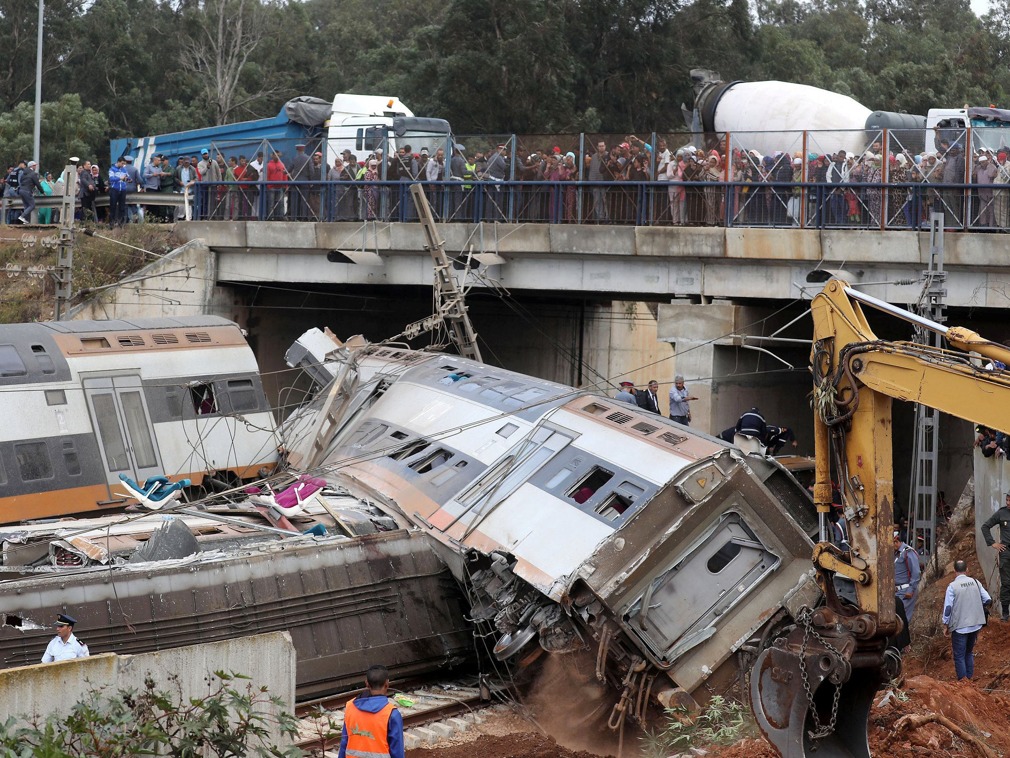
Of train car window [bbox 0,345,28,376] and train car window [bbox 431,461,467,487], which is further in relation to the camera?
train car window [bbox 0,345,28,376]

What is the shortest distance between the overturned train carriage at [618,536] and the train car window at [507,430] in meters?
0.02

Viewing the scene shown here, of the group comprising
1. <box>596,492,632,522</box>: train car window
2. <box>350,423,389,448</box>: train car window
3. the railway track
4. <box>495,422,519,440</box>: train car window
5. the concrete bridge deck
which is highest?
the concrete bridge deck

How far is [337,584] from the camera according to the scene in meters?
15.6

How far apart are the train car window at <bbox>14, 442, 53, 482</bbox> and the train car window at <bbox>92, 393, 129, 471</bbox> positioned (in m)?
1.10

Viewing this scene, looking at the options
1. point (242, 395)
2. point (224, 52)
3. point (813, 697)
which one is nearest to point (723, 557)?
point (813, 697)

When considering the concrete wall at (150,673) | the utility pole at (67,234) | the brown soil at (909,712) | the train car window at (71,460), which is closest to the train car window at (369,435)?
the train car window at (71,460)

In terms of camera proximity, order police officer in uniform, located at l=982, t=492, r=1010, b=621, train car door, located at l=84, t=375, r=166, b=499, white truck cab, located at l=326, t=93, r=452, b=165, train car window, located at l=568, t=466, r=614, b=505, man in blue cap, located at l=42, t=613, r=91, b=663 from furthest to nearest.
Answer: white truck cab, located at l=326, t=93, r=452, b=165 < train car door, located at l=84, t=375, r=166, b=499 < police officer in uniform, located at l=982, t=492, r=1010, b=621 < train car window, located at l=568, t=466, r=614, b=505 < man in blue cap, located at l=42, t=613, r=91, b=663

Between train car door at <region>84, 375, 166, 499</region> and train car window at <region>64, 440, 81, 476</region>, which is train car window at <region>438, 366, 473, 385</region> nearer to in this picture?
train car door at <region>84, 375, 166, 499</region>

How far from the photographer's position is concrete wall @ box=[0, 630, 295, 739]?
9.44 meters

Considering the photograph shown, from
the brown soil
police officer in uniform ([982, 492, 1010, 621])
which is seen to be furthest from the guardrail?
the brown soil

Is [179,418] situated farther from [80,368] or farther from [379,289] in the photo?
[379,289]

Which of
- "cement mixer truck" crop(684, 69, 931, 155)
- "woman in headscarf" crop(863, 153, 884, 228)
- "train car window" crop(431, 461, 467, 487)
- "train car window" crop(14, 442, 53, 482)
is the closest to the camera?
"train car window" crop(431, 461, 467, 487)

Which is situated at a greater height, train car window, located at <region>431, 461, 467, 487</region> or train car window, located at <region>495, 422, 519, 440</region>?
train car window, located at <region>495, 422, 519, 440</region>

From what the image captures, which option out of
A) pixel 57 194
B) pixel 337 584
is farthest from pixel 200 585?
pixel 57 194
